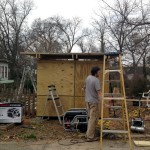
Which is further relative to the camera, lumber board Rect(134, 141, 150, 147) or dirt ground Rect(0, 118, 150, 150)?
lumber board Rect(134, 141, 150, 147)

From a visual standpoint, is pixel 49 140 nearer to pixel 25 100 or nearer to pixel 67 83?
pixel 67 83

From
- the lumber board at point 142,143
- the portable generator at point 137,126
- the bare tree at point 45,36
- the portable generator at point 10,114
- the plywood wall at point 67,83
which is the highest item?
the bare tree at point 45,36

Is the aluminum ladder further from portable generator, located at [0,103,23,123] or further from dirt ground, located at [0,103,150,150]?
portable generator, located at [0,103,23,123]

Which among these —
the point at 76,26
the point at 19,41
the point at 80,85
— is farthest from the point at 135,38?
the point at 76,26

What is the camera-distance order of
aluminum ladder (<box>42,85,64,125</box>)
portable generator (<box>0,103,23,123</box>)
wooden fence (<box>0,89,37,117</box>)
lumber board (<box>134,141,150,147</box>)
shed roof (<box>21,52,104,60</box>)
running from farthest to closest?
wooden fence (<box>0,89,37,117</box>), shed roof (<box>21,52,104,60</box>), aluminum ladder (<box>42,85,64,125</box>), portable generator (<box>0,103,23,123</box>), lumber board (<box>134,141,150,147</box>)

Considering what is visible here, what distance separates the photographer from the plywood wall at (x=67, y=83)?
13.2 metres

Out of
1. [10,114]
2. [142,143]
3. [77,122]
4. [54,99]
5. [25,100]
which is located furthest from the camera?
[25,100]

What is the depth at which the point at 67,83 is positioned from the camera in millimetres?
13203

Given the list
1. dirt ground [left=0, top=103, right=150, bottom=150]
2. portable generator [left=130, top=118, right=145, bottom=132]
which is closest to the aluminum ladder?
dirt ground [left=0, top=103, right=150, bottom=150]

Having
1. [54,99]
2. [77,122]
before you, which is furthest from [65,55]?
[77,122]

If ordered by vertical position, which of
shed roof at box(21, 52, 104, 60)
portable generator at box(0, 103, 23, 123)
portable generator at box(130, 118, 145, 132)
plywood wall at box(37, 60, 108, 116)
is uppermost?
shed roof at box(21, 52, 104, 60)

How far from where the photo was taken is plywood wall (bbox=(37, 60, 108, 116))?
13.2m

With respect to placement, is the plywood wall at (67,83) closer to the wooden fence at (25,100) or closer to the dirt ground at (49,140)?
the wooden fence at (25,100)

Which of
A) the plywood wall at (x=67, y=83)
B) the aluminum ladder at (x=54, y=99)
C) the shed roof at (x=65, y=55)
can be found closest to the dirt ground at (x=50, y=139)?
the aluminum ladder at (x=54, y=99)
